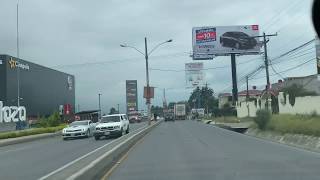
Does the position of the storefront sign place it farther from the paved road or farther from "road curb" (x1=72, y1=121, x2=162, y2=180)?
the paved road

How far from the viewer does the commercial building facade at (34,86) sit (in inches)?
3396

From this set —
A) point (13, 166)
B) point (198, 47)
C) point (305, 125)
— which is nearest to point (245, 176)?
point (13, 166)

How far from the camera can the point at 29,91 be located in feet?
318

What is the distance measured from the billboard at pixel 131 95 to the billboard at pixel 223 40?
39284mm

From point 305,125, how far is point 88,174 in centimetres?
2032

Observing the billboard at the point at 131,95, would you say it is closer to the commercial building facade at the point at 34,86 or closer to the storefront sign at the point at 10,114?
the commercial building facade at the point at 34,86

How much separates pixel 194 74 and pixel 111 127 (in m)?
65.6

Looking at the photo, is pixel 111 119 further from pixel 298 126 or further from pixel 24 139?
pixel 298 126

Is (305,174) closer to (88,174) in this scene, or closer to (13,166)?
(88,174)

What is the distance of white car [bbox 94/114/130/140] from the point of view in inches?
1661

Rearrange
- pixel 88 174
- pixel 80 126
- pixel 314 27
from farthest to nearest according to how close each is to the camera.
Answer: pixel 80 126 → pixel 88 174 → pixel 314 27

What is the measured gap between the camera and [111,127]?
42750 millimetres

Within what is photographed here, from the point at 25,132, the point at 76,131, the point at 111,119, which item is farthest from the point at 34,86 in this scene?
the point at 111,119

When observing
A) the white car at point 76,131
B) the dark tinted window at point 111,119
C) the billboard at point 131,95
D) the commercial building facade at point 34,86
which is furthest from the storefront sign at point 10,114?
the billboard at point 131,95
